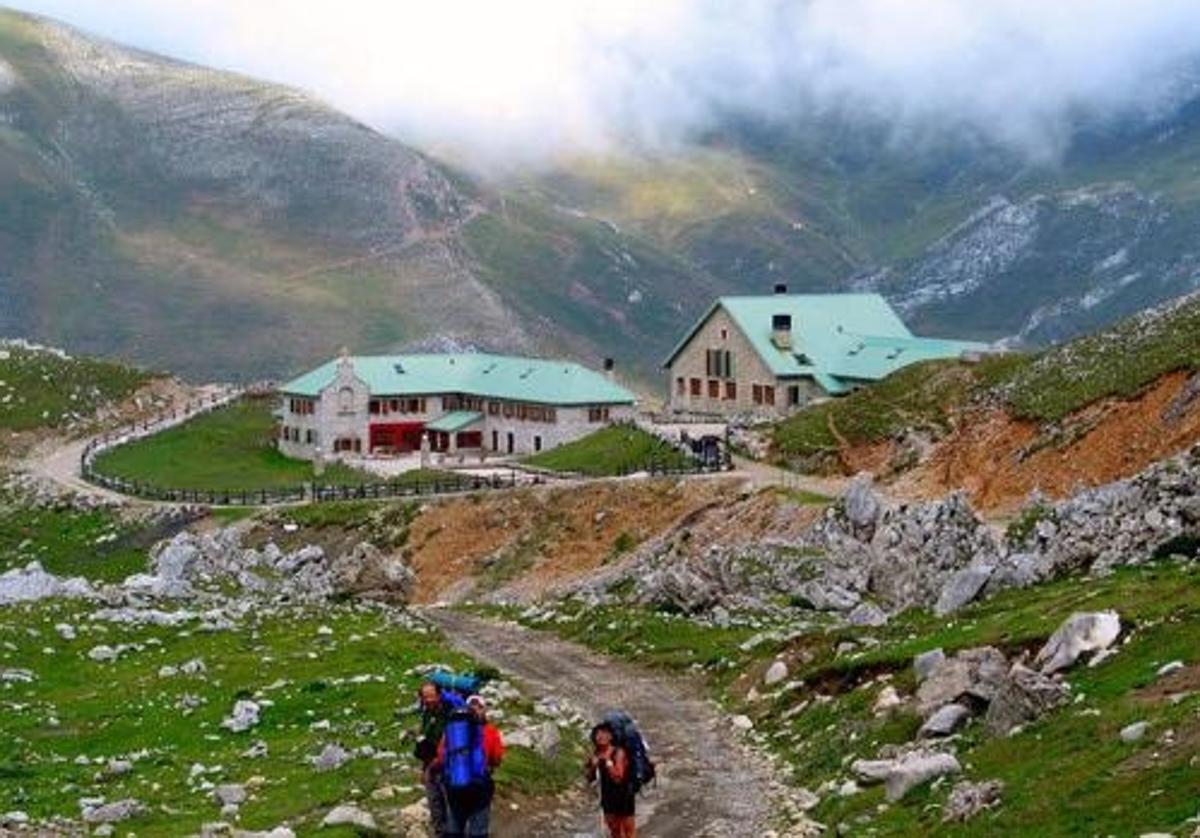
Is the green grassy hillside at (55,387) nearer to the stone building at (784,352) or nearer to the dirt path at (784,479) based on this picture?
the stone building at (784,352)

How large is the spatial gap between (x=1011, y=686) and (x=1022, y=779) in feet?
15.4

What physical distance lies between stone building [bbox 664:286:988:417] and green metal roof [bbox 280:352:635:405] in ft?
20.2

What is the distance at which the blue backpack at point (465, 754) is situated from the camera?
2633 cm

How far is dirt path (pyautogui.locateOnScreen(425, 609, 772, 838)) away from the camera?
3447cm

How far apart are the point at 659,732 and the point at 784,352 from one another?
99.7 m

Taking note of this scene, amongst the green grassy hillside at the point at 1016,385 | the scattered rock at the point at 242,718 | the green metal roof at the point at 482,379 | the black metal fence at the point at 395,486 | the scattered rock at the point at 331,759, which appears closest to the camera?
the scattered rock at the point at 331,759

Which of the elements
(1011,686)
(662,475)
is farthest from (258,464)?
A: (1011,686)

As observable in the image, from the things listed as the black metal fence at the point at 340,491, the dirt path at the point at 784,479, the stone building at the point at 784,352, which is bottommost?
the dirt path at the point at 784,479

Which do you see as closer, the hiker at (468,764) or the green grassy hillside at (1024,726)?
the hiker at (468,764)

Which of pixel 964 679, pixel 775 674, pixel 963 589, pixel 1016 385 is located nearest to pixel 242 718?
pixel 775 674

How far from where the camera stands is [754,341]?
470 ft

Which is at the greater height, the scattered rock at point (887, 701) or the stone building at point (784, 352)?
the stone building at point (784, 352)

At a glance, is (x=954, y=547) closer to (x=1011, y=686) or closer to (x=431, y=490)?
(x=1011, y=686)

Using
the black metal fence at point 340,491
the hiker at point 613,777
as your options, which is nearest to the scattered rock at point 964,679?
the hiker at point 613,777
